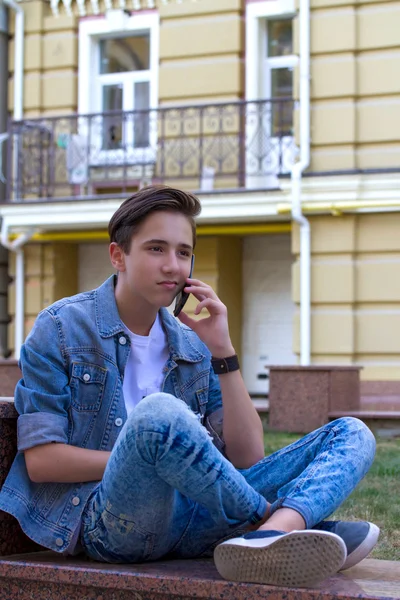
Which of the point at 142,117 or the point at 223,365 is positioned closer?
the point at 223,365

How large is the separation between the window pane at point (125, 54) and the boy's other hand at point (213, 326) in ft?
36.1

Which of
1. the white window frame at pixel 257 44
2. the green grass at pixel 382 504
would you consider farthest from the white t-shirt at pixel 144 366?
the white window frame at pixel 257 44

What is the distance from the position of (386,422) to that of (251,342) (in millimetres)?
3740

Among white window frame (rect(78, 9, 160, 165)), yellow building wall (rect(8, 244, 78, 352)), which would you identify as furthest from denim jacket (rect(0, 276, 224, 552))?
yellow building wall (rect(8, 244, 78, 352))

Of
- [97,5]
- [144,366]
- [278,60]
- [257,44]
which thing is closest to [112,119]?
[97,5]

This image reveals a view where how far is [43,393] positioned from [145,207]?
25.1 inches

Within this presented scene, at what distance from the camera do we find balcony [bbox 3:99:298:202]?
12930 millimetres

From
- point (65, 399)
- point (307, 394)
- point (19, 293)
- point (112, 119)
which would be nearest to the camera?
point (65, 399)

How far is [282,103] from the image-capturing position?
12898 mm

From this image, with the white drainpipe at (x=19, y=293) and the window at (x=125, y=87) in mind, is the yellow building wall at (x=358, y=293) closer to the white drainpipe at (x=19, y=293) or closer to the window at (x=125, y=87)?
the window at (x=125, y=87)

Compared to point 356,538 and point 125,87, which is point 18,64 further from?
point 356,538

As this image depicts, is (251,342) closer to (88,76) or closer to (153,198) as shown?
(88,76)

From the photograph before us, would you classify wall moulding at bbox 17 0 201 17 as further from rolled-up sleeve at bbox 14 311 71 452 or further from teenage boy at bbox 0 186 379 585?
rolled-up sleeve at bbox 14 311 71 452

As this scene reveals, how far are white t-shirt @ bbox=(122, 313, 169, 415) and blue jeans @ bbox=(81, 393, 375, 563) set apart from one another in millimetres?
371
